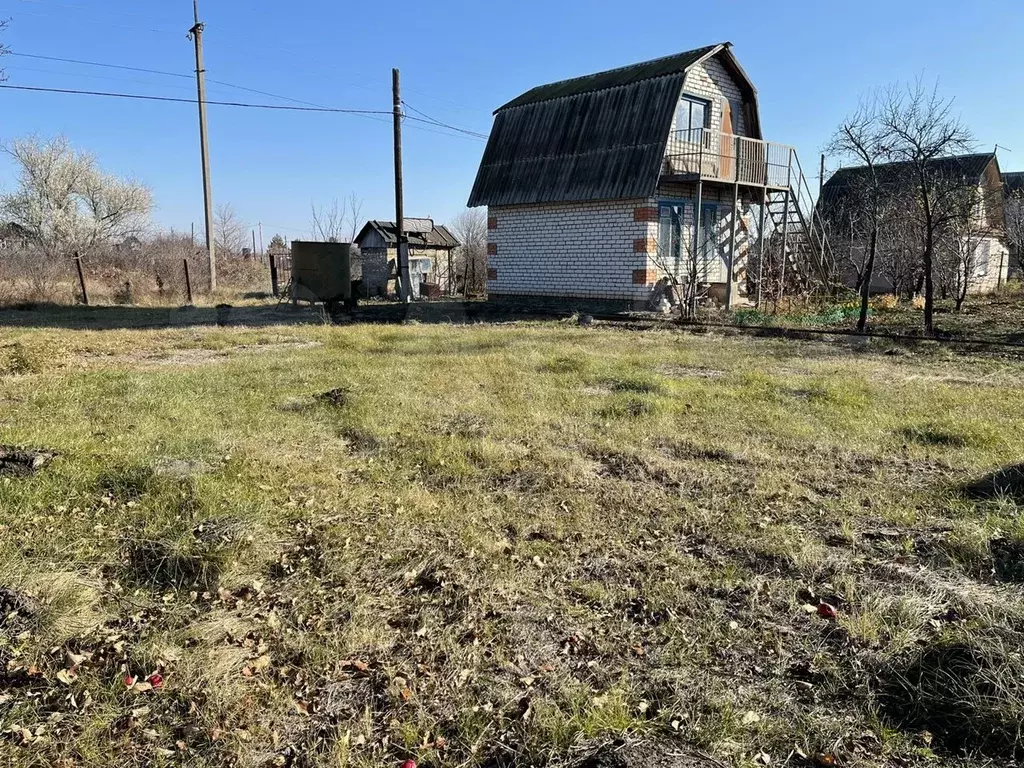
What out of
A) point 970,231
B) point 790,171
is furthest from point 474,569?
point 970,231

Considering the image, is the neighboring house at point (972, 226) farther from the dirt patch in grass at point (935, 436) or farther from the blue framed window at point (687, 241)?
the dirt patch in grass at point (935, 436)

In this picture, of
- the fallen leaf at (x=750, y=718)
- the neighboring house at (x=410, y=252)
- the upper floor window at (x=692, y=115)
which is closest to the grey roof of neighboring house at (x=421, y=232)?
the neighboring house at (x=410, y=252)

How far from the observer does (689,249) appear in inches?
668

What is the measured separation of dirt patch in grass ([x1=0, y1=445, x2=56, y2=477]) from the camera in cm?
450

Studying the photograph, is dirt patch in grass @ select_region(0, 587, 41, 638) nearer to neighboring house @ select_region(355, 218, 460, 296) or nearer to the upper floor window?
the upper floor window

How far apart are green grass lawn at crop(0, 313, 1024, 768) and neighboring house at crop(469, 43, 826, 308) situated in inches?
426

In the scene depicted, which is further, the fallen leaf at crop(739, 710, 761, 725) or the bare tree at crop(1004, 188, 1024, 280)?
the bare tree at crop(1004, 188, 1024, 280)

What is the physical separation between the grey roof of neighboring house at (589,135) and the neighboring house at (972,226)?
18.5 feet

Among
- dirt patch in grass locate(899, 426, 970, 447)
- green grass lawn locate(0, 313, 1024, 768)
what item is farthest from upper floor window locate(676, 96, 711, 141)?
dirt patch in grass locate(899, 426, 970, 447)

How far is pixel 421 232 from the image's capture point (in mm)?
28312

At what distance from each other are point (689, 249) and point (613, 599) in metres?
15.0

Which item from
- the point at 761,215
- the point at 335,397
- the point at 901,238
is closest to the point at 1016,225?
the point at 901,238

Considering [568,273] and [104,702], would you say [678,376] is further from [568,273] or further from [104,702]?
[568,273]

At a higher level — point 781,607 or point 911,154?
point 911,154
